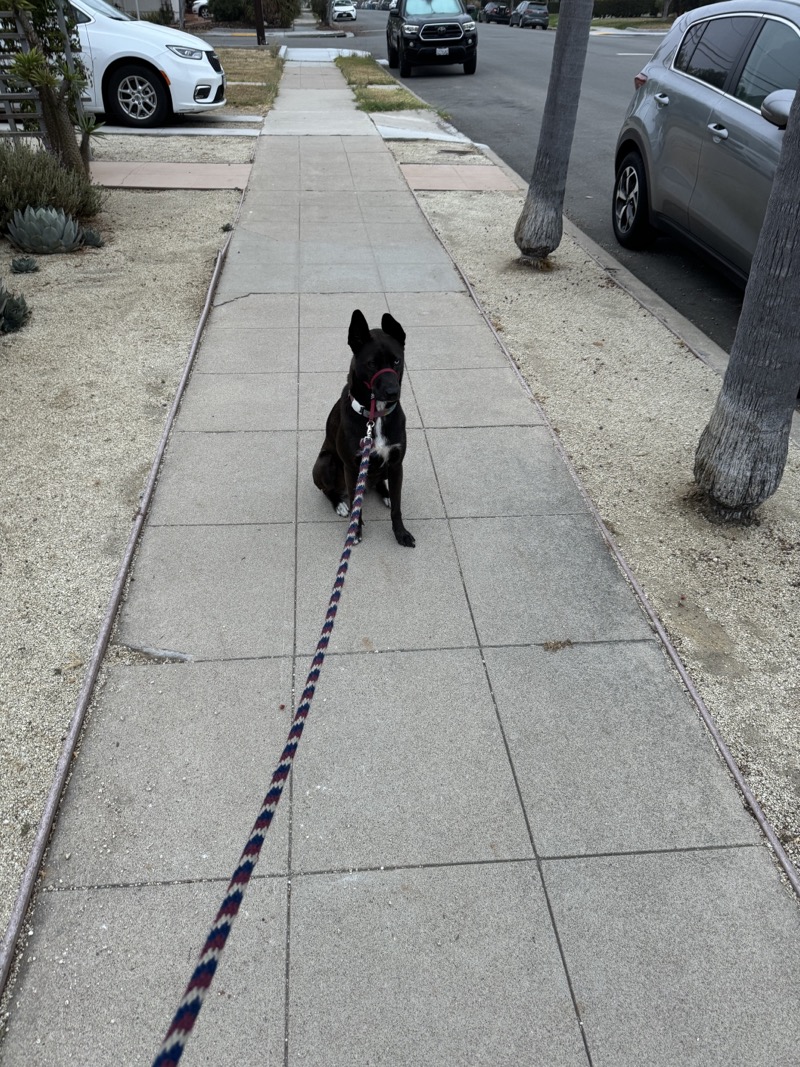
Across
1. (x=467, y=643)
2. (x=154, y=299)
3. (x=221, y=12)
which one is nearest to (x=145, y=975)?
(x=467, y=643)

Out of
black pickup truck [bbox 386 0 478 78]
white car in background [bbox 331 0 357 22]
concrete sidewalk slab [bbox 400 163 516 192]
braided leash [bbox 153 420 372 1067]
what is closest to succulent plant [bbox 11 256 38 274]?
concrete sidewalk slab [bbox 400 163 516 192]

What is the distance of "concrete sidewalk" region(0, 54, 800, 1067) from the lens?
2250mm

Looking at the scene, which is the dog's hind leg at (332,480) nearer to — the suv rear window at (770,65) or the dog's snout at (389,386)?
the dog's snout at (389,386)

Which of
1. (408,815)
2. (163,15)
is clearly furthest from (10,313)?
(163,15)

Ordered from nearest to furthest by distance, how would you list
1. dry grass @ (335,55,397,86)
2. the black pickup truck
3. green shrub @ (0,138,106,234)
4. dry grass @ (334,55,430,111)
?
1. green shrub @ (0,138,106,234)
2. dry grass @ (334,55,430,111)
3. dry grass @ (335,55,397,86)
4. the black pickup truck

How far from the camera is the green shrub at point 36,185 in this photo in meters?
8.41

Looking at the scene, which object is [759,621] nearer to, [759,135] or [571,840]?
[571,840]

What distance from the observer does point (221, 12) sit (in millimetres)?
41750

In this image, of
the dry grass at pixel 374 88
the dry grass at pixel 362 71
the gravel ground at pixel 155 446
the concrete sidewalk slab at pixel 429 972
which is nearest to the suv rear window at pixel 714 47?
the gravel ground at pixel 155 446

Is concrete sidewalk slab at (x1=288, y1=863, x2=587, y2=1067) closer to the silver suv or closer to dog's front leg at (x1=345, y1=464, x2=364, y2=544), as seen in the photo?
dog's front leg at (x1=345, y1=464, x2=364, y2=544)

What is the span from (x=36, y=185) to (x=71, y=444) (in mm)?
4966

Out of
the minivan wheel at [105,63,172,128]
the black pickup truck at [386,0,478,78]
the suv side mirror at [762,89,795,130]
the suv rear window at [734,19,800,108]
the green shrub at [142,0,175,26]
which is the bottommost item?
the minivan wheel at [105,63,172,128]

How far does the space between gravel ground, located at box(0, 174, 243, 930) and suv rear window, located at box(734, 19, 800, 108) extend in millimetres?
5091

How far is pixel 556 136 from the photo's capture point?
25.2ft
